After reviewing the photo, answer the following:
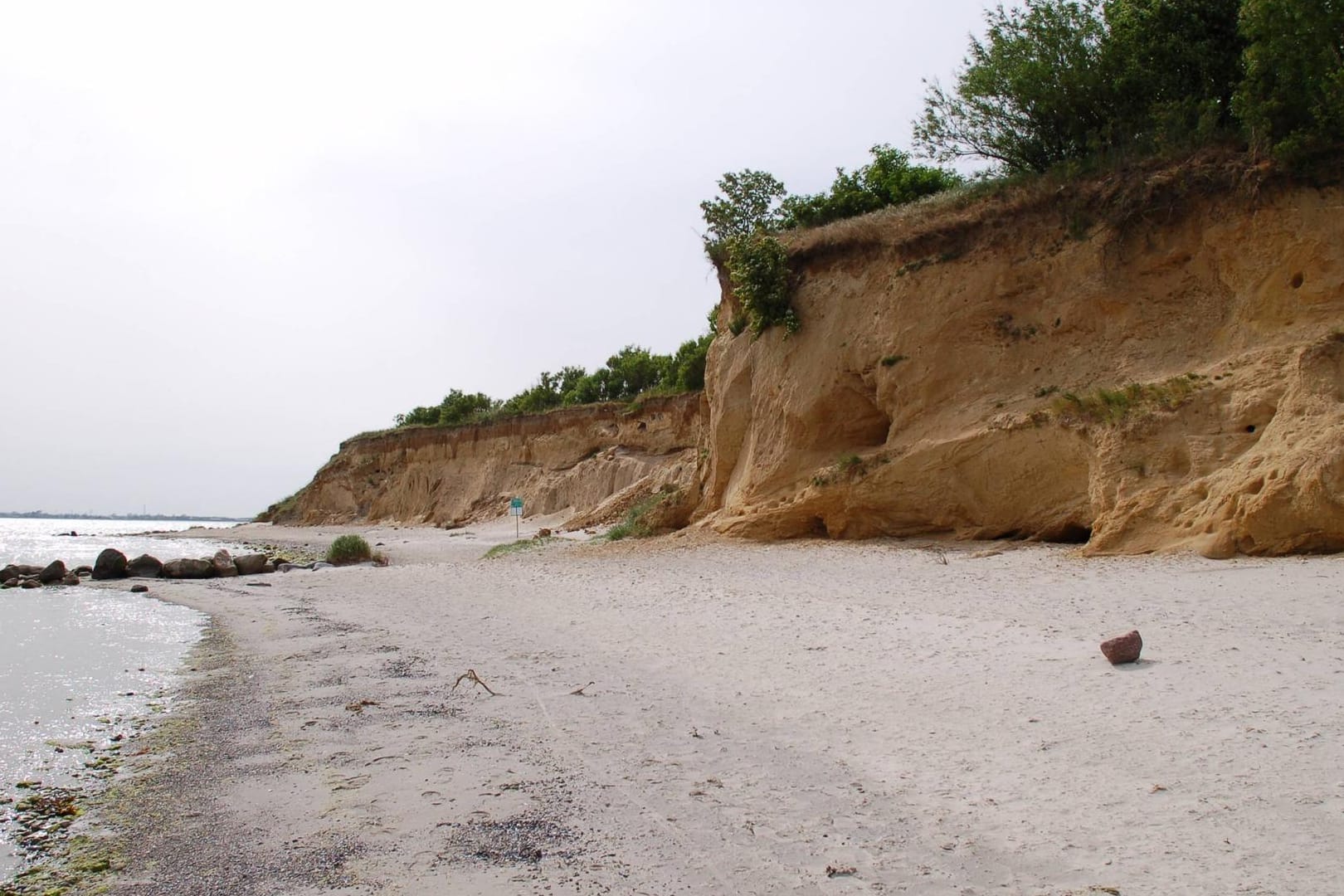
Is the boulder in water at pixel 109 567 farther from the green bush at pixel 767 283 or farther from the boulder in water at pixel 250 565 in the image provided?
the green bush at pixel 767 283

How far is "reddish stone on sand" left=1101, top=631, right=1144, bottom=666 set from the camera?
5.79 metres

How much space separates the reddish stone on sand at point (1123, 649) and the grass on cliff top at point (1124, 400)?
7119 millimetres

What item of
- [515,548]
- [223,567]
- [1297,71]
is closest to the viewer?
[1297,71]

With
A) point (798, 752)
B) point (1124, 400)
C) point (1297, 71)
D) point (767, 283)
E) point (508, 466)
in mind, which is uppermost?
point (1297, 71)

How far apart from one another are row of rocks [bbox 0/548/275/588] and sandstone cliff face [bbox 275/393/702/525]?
446 inches

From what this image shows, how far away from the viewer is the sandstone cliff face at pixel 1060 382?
1050cm

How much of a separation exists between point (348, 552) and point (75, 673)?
15278 mm

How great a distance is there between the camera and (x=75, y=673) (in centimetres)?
915

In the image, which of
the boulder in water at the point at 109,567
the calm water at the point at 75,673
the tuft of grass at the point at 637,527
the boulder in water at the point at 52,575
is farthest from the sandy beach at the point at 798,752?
the boulder in water at the point at 109,567

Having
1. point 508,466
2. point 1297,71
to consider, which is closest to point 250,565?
point 508,466

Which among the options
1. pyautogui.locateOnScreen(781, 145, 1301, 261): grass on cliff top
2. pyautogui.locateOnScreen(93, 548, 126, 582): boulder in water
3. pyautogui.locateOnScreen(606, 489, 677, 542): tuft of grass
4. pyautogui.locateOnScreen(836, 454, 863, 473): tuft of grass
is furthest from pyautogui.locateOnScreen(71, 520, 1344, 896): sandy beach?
pyautogui.locateOnScreen(93, 548, 126, 582): boulder in water

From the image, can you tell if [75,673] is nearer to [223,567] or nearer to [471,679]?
[471,679]

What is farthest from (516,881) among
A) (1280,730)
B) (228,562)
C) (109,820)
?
(228,562)

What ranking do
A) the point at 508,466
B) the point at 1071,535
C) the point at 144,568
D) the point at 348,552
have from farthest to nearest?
the point at 508,466
the point at 348,552
the point at 144,568
the point at 1071,535
